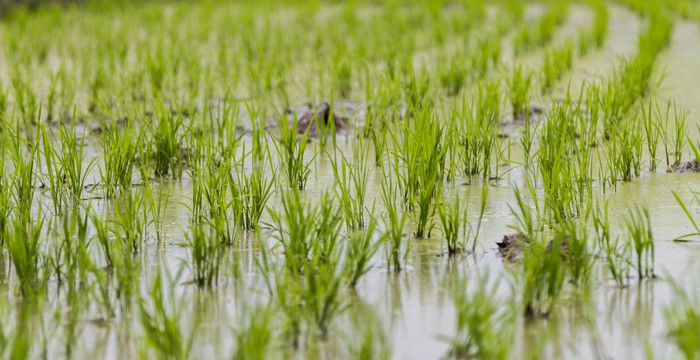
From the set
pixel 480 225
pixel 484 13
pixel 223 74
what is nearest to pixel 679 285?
pixel 480 225

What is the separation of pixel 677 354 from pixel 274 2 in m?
8.43

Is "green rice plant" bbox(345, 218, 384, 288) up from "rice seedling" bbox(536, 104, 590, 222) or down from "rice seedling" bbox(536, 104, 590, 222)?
down

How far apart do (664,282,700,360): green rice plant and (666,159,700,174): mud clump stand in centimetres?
127

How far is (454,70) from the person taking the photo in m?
4.62

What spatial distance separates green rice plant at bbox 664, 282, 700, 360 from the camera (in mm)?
1529

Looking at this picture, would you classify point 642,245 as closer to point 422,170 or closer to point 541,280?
point 541,280

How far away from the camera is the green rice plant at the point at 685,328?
1.53 meters

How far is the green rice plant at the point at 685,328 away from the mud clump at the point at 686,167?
127 cm

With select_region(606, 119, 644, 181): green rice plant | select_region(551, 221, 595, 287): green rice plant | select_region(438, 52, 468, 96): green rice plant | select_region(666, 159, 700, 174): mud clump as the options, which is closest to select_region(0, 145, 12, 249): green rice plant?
select_region(551, 221, 595, 287): green rice plant

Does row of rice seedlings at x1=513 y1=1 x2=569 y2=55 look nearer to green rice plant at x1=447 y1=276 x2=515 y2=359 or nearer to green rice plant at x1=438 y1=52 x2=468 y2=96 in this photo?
green rice plant at x1=438 y1=52 x2=468 y2=96

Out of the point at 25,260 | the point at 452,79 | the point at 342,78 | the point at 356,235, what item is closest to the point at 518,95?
the point at 452,79

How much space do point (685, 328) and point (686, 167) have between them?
1.58 meters

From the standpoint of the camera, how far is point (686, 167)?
3164mm

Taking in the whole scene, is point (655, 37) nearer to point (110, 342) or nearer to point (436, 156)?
point (436, 156)
